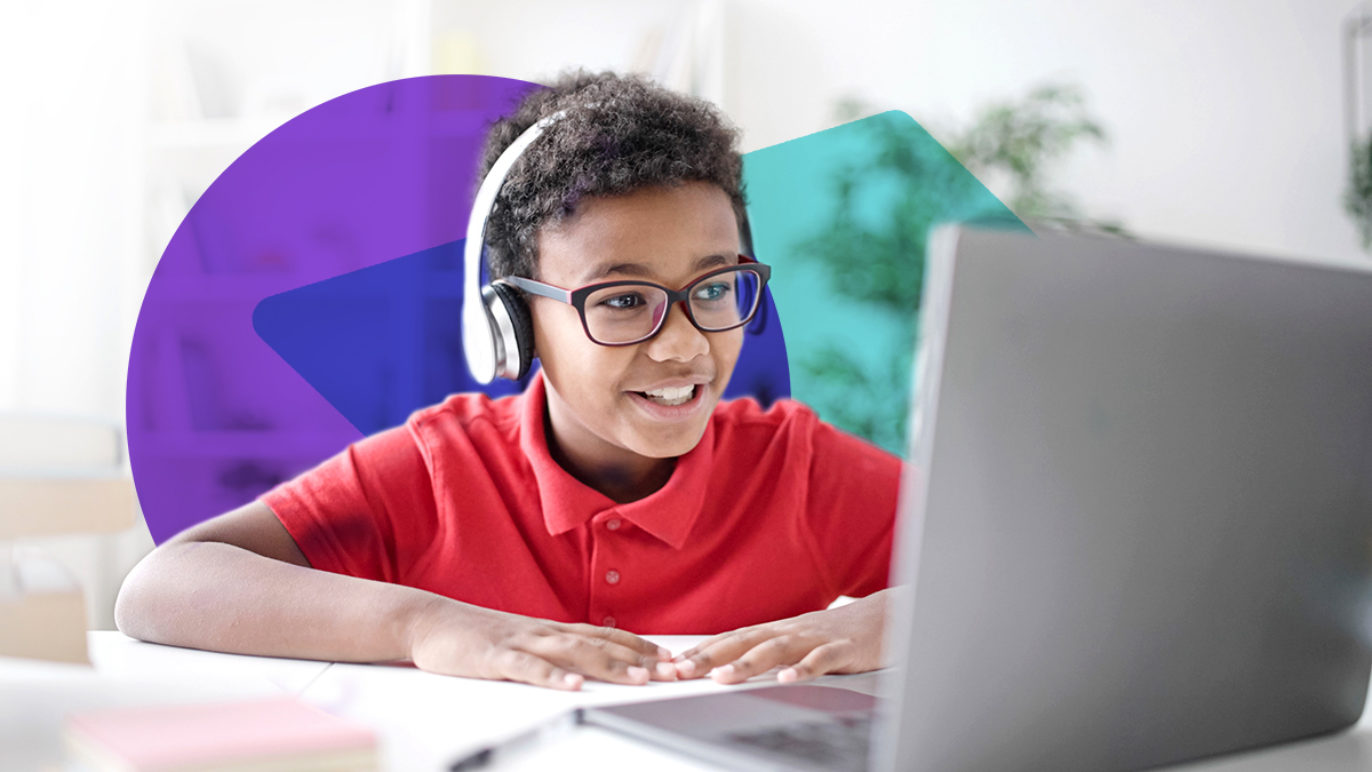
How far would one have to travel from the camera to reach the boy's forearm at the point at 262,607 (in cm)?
78

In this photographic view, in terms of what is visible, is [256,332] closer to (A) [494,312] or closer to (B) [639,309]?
(A) [494,312]

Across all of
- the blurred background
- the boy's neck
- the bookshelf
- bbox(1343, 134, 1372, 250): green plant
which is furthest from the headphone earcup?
bbox(1343, 134, 1372, 250): green plant

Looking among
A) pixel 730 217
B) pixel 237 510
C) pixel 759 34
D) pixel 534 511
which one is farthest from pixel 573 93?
pixel 759 34

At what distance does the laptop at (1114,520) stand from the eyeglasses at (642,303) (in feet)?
1.77

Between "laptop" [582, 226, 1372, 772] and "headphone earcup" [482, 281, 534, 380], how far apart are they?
1.91ft

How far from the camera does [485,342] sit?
1110mm

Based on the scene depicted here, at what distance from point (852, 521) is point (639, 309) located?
0.35 metres

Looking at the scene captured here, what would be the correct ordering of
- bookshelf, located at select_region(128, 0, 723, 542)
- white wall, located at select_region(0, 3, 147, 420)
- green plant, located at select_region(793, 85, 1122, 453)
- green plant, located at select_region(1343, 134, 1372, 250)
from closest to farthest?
1. bookshelf, located at select_region(128, 0, 723, 542)
2. green plant, located at select_region(793, 85, 1122, 453)
3. white wall, located at select_region(0, 3, 147, 420)
4. green plant, located at select_region(1343, 134, 1372, 250)

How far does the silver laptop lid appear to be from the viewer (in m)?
0.39

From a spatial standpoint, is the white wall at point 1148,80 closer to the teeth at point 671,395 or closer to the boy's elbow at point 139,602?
the teeth at point 671,395

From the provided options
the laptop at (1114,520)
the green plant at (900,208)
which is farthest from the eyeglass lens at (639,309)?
the green plant at (900,208)

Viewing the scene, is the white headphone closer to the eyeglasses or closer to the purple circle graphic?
the eyeglasses

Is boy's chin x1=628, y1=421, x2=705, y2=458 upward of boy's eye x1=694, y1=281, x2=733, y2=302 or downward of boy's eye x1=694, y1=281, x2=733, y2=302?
downward

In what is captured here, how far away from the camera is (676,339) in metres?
1.05
